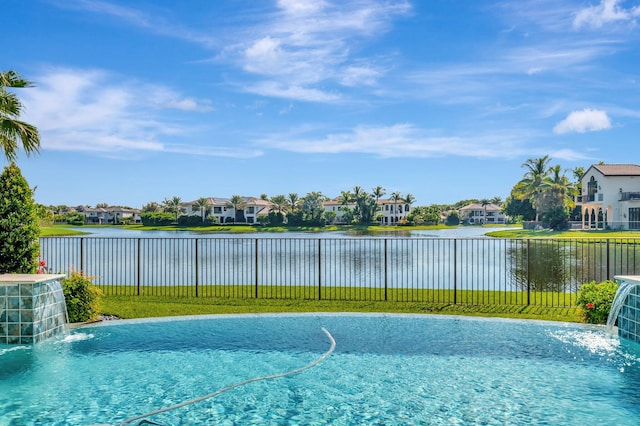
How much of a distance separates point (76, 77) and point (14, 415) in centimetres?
1400

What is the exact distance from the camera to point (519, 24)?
16438 millimetres

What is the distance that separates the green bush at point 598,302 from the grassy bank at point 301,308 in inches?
13.1

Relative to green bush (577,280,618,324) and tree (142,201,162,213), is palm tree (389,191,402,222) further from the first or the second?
green bush (577,280,618,324)

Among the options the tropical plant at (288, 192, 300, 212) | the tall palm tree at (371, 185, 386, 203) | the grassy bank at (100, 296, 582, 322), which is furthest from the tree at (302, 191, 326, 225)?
the grassy bank at (100, 296, 582, 322)

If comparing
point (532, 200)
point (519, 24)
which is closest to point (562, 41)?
point (519, 24)

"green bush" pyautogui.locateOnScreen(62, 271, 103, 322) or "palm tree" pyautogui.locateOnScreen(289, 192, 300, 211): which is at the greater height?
"palm tree" pyautogui.locateOnScreen(289, 192, 300, 211)

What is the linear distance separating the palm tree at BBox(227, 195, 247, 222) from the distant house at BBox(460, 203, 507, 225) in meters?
47.3

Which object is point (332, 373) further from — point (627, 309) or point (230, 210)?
point (230, 210)

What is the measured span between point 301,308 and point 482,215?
364ft

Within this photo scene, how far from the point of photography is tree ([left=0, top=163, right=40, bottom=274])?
9289mm

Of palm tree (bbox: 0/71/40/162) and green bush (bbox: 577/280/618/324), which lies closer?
green bush (bbox: 577/280/618/324)

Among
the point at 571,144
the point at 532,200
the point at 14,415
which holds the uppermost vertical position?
the point at 571,144

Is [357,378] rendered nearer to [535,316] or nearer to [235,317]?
[235,317]

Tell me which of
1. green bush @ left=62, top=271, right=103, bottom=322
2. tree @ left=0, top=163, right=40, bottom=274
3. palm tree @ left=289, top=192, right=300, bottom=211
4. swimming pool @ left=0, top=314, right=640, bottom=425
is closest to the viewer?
swimming pool @ left=0, top=314, right=640, bottom=425
